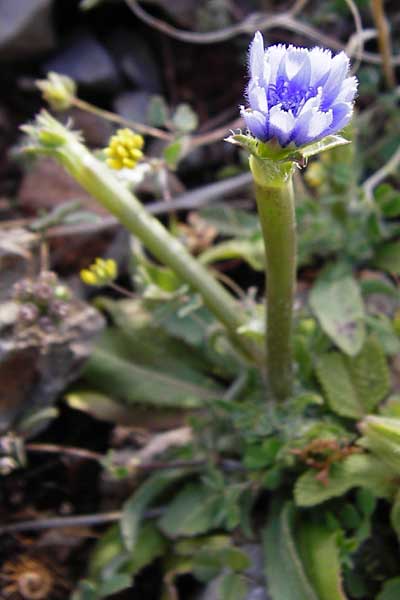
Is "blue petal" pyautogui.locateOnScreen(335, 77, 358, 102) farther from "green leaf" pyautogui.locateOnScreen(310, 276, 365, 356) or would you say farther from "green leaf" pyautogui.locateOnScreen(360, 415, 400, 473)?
"green leaf" pyautogui.locateOnScreen(310, 276, 365, 356)

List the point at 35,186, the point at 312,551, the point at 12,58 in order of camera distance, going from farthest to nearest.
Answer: the point at 12,58, the point at 35,186, the point at 312,551

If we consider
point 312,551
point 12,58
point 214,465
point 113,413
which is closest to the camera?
point 312,551

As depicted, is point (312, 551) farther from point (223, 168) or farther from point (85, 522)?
point (223, 168)

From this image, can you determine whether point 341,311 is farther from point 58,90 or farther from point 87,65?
point 87,65

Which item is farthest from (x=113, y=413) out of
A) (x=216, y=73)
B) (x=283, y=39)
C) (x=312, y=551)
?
(x=283, y=39)

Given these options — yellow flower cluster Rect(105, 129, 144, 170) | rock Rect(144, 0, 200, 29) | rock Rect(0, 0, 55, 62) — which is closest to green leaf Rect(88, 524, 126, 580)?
yellow flower cluster Rect(105, 129, 144, 170)

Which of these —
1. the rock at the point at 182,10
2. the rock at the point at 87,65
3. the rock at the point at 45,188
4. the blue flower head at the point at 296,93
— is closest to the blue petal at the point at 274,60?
the blue flower head at the point at 296,93

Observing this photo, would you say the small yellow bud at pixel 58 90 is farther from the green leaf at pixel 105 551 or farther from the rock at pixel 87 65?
the green leaf at pixel 105 551
